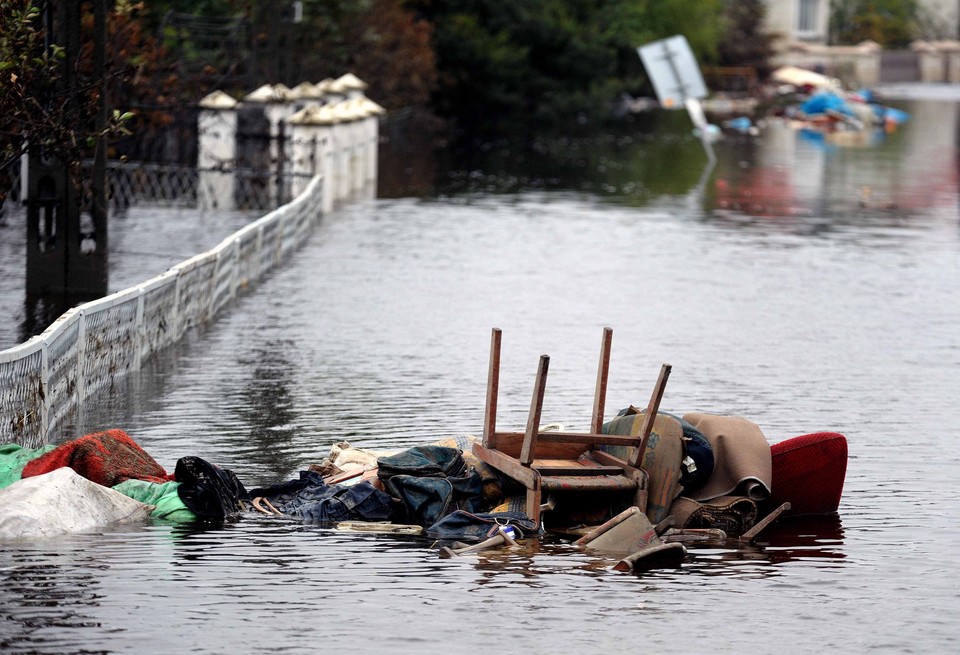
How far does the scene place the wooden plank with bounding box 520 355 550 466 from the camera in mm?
10023

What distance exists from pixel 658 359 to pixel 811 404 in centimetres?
232

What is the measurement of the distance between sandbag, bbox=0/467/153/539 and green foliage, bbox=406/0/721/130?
51238 mm

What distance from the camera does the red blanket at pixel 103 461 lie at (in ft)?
33.6

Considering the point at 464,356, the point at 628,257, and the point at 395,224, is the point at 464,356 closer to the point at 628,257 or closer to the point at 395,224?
the point at 628,257

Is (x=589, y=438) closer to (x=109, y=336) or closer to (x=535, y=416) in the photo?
(x=535, y=416)

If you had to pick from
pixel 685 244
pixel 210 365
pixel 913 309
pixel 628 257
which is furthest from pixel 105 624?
pixel 685 244

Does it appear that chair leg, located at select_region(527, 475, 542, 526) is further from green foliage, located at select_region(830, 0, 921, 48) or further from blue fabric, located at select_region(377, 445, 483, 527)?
green foliage, located at select_region(830, 0, 921, 48)

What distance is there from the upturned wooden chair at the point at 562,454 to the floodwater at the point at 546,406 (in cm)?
45

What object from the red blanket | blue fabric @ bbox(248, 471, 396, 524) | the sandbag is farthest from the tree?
blue fabric @ bbox(248, 471, 396, 524)

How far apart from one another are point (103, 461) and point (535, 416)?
266 cm

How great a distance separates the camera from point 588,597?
341 inches

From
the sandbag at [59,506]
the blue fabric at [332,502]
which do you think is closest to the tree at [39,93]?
the sandbag at [59,506]

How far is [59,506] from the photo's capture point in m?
9.70

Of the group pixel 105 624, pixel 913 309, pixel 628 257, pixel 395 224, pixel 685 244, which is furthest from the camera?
pixel 395 224
